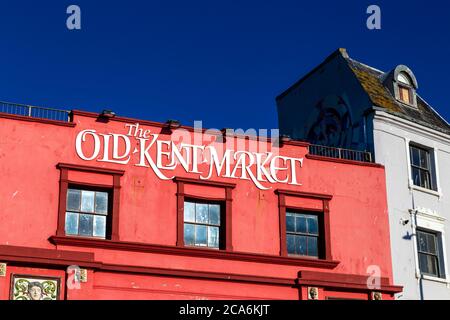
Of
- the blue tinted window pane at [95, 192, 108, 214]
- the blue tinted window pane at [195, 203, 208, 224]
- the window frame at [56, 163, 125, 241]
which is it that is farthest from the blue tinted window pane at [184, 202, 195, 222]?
the blue tinted window pane at [95, 192, 108, 214]

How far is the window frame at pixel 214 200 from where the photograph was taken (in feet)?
79.1

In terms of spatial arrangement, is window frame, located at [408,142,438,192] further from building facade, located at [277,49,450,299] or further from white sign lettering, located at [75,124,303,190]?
white sign lettering, located at [75,124,303,190]

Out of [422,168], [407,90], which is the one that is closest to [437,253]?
[422,168]

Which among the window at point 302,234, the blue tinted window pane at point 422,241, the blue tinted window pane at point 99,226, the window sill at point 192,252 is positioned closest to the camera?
the window sill at point 192,252

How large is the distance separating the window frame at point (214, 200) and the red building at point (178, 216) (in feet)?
0.11

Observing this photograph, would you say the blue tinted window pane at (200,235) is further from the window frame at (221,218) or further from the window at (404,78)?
the window at (404,78)

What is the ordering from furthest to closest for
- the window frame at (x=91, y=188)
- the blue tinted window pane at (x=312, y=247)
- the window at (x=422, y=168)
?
the window at (x=422, y=168) < the blue tinted window pane at (x=312, y=247) < the window frame at (x=91, y=188)

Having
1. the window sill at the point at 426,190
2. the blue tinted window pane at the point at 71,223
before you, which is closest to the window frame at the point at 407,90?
the window sill at the point at 426,190

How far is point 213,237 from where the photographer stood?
2462cm

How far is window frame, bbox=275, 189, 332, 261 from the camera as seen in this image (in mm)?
25297

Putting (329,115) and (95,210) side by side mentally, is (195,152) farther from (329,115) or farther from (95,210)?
(329,115)

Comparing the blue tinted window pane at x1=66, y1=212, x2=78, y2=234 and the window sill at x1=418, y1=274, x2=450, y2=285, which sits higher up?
the blue tinted window pane at x1=66, y1=212, x2=78, y2=234

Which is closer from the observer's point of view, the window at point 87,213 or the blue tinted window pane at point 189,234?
the window at point 87,213

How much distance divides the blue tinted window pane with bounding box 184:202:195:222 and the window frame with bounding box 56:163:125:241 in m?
2.03
